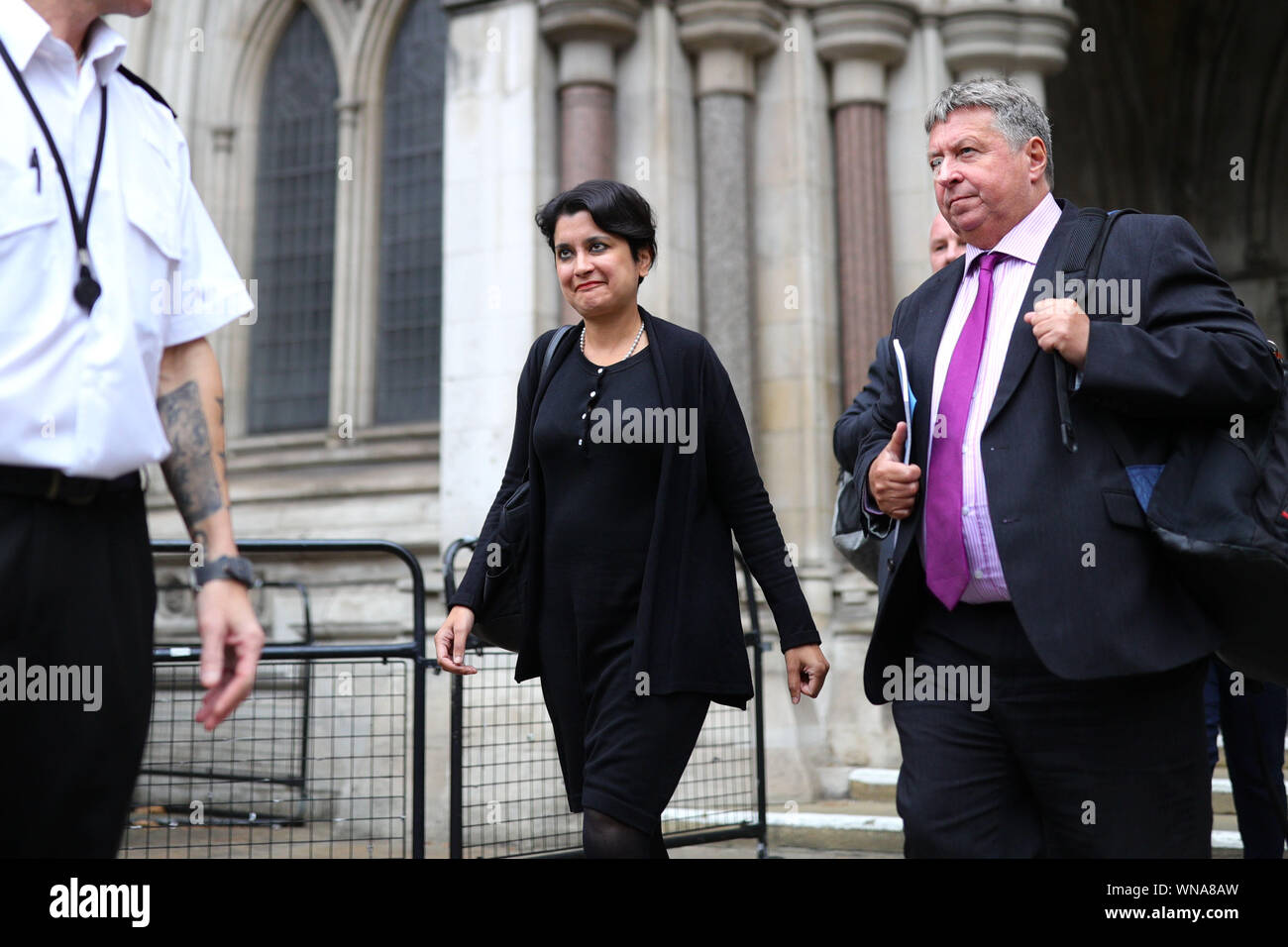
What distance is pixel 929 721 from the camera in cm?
288

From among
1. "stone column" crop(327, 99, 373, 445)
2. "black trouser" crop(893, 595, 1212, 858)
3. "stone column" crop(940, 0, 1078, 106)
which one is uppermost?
"stone column" crop(940, 0, 1078, 106)

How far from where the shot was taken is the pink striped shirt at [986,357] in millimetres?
2852

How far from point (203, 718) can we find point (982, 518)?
164 centimetres

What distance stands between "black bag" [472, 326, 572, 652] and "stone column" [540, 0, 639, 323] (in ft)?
14.9

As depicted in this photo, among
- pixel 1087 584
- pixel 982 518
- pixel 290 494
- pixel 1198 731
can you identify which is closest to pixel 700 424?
pixel 982 518

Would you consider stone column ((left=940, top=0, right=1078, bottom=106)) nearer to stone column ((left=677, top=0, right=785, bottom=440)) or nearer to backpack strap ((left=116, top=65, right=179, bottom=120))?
stone column ((left=677, top=0, right=785, bottom=440))

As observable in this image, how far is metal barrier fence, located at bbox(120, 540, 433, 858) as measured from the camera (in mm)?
5438

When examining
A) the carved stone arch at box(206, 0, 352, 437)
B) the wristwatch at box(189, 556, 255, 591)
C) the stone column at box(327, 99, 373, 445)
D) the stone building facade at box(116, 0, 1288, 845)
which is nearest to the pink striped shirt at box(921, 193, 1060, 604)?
the wristwatch at box(189, 556, 255, 591)

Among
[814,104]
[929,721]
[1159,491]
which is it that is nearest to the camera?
[1159,491]

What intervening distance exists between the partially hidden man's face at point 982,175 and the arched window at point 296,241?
7886 millimetres

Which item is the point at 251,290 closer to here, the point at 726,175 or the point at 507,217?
the point at 507,217

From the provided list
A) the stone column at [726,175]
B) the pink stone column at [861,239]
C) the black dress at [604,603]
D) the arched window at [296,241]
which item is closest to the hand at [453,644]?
the black dress at [604,603]
